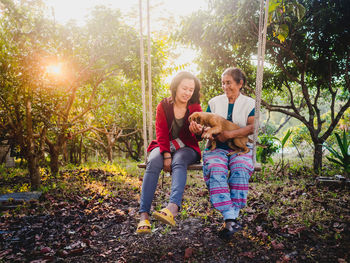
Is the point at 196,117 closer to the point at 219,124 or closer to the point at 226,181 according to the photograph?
the point at 219,124

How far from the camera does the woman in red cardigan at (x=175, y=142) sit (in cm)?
240

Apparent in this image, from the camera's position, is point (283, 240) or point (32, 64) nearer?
point (283, 240)

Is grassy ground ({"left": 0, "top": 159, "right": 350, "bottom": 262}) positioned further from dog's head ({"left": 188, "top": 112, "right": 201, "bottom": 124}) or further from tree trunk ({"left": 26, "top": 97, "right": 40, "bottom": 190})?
dog's head ({"left": 188, "top": 112, "right": 201, "bottom": 124})

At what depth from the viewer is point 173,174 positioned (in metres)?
2.42

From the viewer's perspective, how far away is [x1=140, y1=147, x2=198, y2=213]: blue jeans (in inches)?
91.7

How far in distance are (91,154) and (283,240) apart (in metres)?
16.4

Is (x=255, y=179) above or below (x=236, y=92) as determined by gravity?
below

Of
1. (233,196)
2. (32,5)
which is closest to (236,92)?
(233,196)

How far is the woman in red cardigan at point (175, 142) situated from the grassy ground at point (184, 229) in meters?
0.53

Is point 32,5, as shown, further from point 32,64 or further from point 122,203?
point 122,203

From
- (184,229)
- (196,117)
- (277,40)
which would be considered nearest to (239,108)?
(196,117)

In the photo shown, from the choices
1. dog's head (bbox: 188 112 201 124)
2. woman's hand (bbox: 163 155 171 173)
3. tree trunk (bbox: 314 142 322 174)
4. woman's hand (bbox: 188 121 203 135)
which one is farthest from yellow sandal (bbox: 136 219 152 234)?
tree trunk (bbox: 314 142 322 174)

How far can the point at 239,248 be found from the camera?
8.03 feet

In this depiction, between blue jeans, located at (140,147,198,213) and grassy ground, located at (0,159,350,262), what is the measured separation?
1.64 ft
